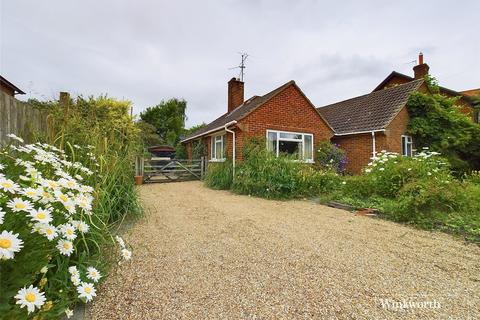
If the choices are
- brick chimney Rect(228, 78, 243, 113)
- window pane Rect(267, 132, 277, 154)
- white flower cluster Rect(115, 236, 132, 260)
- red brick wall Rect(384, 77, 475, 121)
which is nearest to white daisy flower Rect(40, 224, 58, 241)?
white flower cluster Rect(115, 236, 132, 260)

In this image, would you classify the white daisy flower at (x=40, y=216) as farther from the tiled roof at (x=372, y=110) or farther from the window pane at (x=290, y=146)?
the tiled roof at (x=372, y=110)

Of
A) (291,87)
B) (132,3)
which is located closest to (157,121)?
(291,87)

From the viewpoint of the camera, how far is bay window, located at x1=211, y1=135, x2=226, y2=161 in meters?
11.7

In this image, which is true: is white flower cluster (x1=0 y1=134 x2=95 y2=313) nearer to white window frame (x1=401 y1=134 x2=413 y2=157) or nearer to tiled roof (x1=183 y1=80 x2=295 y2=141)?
tiled roof (x1=183 y1=80 x2=295 y2=141)

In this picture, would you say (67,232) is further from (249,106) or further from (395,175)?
(249,106)

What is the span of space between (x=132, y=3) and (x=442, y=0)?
901 centimetres

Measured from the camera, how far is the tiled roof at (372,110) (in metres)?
11.2

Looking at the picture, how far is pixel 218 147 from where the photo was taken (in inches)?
495

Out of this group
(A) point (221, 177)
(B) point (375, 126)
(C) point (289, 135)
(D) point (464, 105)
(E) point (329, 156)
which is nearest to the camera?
(A) point (221, 177)

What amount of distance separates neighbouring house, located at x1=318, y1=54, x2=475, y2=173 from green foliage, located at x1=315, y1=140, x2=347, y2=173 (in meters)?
0.87

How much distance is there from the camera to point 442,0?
7.37 m

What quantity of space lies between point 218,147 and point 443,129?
10627mm

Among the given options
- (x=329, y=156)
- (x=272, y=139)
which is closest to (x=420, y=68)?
(x=329, y=156)

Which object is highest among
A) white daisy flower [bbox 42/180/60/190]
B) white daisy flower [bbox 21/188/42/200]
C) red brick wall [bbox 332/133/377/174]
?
red brick wall [bbox 332/133/377/174]
